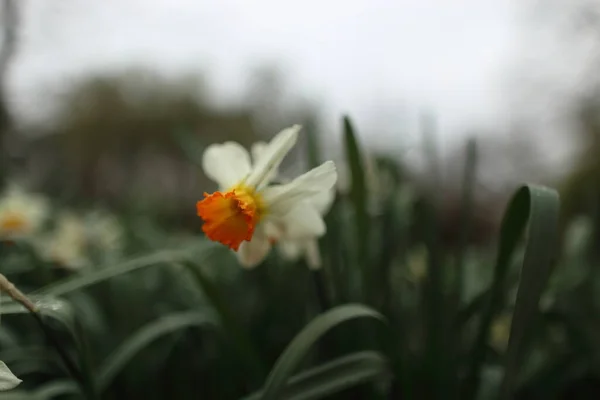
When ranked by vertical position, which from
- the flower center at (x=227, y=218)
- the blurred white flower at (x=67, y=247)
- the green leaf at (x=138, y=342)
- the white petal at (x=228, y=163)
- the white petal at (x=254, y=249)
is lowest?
the blurred white flower at (x=67, y=247)

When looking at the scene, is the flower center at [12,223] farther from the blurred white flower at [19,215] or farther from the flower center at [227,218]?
the flower center at [227,218]

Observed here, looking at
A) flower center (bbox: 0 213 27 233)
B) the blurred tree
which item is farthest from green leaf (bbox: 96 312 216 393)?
the blurred tree

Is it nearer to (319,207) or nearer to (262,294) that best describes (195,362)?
(262,294)

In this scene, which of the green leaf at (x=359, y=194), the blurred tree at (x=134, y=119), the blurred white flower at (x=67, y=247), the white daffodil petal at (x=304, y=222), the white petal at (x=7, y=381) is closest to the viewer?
the white petal at (x=7, y=381)

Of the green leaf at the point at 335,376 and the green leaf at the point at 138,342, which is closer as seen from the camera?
the green leaf at the point at 335,376

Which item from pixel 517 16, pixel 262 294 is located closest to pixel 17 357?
pixel 262 294

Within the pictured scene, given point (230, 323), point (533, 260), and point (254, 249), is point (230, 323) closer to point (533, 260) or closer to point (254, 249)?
point (254, 249)

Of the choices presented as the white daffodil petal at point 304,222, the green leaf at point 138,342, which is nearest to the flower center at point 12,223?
the green leaf at point 138,342

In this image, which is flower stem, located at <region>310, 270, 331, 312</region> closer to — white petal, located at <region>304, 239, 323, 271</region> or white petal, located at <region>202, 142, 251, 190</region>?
white petal, located at <region>304, 239, 323, 271</region>

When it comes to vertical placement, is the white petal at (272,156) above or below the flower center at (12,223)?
above
